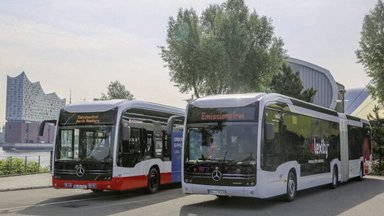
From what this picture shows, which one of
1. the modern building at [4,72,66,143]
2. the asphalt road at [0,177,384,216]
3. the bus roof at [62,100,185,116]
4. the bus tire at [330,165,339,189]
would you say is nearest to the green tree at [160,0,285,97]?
the bus tire at [330,165,339,189]

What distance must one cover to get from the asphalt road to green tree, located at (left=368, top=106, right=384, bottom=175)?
16.1 meters

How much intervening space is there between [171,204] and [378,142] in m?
23.8

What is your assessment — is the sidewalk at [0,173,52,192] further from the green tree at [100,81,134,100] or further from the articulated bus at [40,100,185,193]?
the green tree at [100,81,134,100]

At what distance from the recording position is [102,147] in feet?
48.3

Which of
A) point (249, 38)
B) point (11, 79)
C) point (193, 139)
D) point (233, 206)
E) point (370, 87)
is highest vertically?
point (11, 79)

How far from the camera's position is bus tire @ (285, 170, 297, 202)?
47.4 ft

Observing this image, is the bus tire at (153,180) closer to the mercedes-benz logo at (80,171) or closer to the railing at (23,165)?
the mercedes-benz logo at (80,171)

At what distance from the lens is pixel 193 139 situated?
1353 centimetres

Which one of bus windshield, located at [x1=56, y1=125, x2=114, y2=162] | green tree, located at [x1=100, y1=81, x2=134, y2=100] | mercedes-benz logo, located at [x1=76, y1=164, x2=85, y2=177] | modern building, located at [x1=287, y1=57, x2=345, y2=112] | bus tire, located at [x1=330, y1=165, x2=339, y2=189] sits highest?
modern building, located at [x1=287, y1=57, x2=345, y2=112]

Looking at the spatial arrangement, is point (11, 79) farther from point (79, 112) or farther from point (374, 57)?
point (79, 112)

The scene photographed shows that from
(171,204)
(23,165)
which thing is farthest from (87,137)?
(23,165)

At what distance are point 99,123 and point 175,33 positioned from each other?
16.6m

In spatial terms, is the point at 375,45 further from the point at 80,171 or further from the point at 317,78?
the point at 317,78

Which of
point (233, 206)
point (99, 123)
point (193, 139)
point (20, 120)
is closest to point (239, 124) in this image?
point (193, 139)
